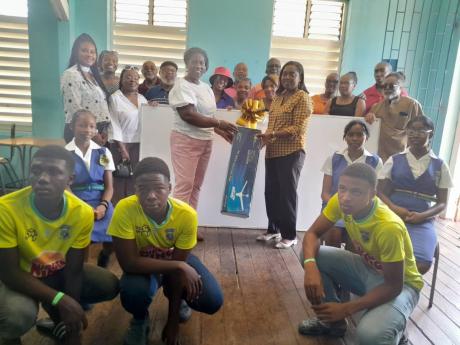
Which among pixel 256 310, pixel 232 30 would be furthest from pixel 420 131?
pixel 232 30

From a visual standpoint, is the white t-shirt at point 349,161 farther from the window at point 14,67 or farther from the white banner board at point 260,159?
the window at point 14,67

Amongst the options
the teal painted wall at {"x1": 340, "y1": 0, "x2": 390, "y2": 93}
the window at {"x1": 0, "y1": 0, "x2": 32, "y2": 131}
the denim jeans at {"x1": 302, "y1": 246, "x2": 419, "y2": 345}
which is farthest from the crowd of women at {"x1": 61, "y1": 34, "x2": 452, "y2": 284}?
the window at {"x1": 0, "y1": 0, "x2": 32, "y2": 131}

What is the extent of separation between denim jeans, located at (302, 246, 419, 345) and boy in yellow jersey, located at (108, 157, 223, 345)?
536 mm

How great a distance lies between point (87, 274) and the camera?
155cm

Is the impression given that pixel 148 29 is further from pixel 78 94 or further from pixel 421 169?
pixel 421 169

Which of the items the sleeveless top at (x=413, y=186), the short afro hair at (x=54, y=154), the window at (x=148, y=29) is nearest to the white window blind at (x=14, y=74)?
the window at (x=148, y=29)

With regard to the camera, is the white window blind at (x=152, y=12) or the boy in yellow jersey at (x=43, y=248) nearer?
the boy in yellow jersey at (x=43, y=248)

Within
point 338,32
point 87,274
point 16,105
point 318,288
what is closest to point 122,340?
point 87,274

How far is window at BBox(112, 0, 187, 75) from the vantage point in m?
4.61

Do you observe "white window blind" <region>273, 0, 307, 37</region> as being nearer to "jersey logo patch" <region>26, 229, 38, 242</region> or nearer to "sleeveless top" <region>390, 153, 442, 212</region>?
"sleeveless top" <region>390, 153, 442, 212</region>

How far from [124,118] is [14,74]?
247cm

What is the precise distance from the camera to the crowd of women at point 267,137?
6.77 ft

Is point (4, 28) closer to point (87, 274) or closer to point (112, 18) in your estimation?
point (112, 18)

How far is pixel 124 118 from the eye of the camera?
277 centimetres
